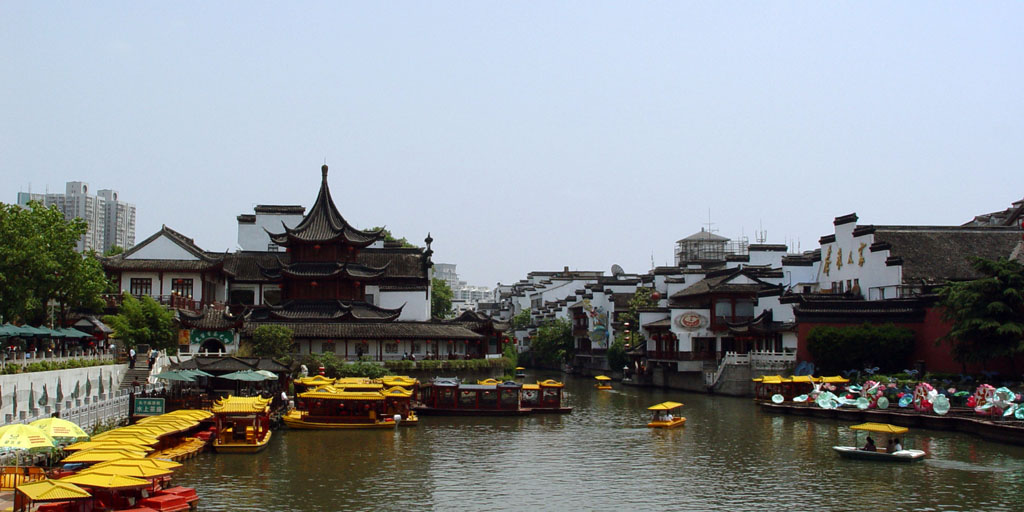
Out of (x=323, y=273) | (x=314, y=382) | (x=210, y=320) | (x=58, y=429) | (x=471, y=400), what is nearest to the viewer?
(x=58, y=429)

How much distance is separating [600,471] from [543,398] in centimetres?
2199

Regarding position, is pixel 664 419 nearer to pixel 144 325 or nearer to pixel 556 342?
pixel 144 325

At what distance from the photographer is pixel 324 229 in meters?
77.9

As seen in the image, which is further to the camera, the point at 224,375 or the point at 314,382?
the point at 314,382

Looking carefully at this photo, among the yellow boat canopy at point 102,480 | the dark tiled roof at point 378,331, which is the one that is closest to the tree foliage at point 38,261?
the dark tiled roof at point 378,331

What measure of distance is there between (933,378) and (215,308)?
44689 mm

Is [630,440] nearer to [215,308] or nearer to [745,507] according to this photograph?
[745,507]

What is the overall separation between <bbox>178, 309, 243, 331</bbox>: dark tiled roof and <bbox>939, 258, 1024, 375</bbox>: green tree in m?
42.2

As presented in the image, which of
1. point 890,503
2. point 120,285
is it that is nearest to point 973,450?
point 890,503

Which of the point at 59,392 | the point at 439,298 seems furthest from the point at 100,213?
the point at 59,392

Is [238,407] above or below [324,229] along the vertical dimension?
below

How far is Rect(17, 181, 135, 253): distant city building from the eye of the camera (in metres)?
171

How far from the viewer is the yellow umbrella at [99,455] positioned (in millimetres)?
26703

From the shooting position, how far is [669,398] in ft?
228
